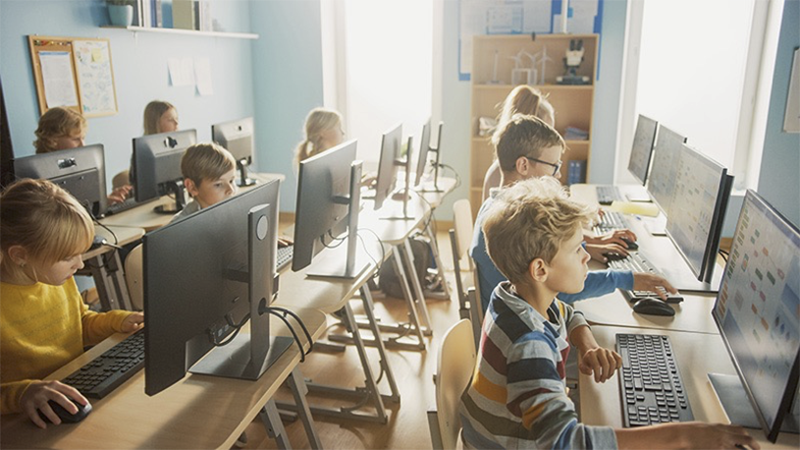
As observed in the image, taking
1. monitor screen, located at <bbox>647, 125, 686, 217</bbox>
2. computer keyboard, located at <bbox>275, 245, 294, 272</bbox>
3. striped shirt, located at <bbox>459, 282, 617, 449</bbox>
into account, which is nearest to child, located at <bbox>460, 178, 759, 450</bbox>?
striped shirt, located at <bbox>459, 282, 617, 449</bbox>

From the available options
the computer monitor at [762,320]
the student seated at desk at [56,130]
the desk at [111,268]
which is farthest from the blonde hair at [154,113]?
the computer monitor at [762,320]

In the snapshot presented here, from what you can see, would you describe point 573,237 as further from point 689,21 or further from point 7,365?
point 689,21

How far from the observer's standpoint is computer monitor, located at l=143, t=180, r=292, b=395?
1212 mm

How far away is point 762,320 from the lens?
47.0 inches

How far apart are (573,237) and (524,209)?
126 millimetres

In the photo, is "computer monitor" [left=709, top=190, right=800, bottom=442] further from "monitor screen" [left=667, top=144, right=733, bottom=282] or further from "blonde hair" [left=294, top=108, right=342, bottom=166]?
"blonde hair" [left=294, top=108, right=342, bottom=166]

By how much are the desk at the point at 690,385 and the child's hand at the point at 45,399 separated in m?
1.08

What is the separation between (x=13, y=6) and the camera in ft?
10.7

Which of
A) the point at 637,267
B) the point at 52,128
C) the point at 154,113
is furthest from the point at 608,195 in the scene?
the point at 52,128

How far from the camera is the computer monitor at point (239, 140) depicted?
11.8 feet

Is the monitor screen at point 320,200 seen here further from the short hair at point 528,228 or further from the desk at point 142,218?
the desk at point 142,218

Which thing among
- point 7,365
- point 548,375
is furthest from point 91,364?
point 548,375

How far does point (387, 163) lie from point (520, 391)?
1.78 metres

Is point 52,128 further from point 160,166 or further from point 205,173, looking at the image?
point 205,173
